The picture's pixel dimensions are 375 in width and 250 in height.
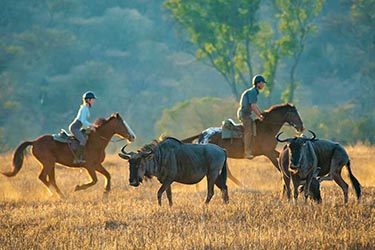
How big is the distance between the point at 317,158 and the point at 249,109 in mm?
4295

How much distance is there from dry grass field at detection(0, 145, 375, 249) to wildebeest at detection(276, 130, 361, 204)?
0.45m

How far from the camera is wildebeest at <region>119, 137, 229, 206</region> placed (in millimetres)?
16141

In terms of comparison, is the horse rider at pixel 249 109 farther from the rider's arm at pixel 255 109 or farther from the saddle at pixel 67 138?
the saddle at pixel 67 138

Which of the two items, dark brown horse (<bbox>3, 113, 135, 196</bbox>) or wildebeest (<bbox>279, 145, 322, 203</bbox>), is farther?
dark brown horse (<bbox>3, 113, 135, 196</bbox>)

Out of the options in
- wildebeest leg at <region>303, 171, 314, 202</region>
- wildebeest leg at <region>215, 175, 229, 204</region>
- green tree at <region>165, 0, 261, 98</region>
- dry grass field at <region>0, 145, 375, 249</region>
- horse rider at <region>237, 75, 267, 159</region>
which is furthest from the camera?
green tree at <region>165, 0, 261, 98</region>

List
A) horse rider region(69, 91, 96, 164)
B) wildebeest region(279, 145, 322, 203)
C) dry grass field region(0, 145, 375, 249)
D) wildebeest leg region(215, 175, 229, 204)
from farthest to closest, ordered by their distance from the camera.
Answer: horse rider region(69, 91, 96, 164) < wildebeest leg region(215, 175, 229, 204) < wildebeest region(279, 145, 322, 203) < dry grass field region(0, 145, 375, 249)

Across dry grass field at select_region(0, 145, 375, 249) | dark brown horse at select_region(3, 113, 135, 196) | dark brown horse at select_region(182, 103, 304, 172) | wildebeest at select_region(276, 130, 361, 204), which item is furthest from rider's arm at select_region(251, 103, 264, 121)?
Result: wildebeest at select_region(276, 130, 361, 204)

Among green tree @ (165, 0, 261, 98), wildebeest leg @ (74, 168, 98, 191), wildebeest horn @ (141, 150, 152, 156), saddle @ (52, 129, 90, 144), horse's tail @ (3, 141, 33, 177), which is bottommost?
wildebeest leg @ (74, 168, 98, 191)

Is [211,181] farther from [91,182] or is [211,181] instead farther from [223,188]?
[91,182]

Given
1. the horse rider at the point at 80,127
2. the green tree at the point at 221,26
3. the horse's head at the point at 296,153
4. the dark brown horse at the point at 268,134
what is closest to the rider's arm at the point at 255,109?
the dark brown horse at the point at 268,134

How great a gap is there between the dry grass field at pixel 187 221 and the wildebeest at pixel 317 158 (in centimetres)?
45

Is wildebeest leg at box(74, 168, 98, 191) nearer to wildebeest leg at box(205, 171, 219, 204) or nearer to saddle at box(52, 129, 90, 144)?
saddle at box(52, 129, 90, 144)

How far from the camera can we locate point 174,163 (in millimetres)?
16438

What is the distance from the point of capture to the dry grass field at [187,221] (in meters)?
12.0
